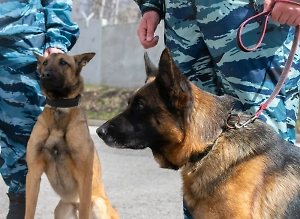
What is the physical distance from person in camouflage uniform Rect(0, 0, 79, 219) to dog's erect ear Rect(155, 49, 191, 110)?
5.35ft

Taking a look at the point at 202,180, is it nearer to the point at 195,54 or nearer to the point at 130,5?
the point at 195,54

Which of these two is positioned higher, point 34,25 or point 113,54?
point 34,25

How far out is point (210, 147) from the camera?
7.53 feet

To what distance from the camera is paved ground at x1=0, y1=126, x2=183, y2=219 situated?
4.62 meters

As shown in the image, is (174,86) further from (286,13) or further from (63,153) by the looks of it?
(63,153)

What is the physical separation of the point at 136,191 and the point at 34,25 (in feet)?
8.02

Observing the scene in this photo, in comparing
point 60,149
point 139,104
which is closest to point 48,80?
point 60,149

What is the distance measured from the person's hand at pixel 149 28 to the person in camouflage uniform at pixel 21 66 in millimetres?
902

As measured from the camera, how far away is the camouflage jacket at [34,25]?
3617 millimetres

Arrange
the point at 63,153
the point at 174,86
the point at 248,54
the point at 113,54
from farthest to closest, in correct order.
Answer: the point at 113,54, the point at 63,153, the point at 248,54, the point at 174,86

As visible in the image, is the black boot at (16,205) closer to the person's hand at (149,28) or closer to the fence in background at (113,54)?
the person's hand at (149,28)

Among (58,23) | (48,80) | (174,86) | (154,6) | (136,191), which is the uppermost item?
(154,6)

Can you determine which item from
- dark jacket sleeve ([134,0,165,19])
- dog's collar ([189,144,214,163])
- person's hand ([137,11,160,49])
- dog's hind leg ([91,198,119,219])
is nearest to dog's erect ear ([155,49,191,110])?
dog's collar ([189,144,214,163])

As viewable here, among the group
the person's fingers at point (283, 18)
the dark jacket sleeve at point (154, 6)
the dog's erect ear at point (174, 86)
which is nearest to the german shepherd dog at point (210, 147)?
the dog's erect ear at point (174, 86)
